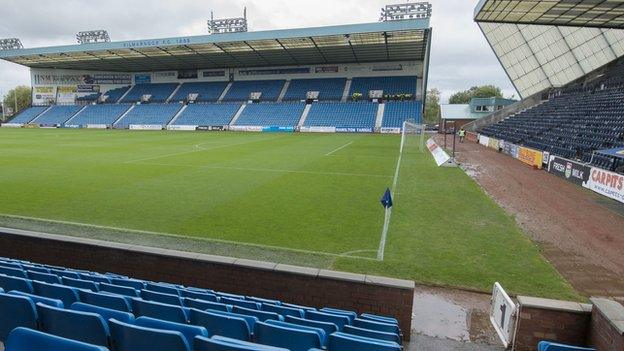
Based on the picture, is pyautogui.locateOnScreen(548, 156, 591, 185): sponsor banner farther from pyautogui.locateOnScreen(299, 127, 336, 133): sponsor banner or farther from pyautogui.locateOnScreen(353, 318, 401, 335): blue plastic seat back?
pyautogui.locateOnScreen(299, 127, 336, 133): sponsor banner

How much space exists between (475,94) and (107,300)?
137m

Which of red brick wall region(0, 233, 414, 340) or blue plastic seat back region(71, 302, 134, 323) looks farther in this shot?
red brick wall region(0, 233, 414, 340)

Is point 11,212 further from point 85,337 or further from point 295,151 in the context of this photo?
point 295,151

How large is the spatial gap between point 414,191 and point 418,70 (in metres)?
49.3

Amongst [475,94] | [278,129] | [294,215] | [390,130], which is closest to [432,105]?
[475,94]

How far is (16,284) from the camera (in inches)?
173

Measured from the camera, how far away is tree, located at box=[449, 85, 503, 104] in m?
119

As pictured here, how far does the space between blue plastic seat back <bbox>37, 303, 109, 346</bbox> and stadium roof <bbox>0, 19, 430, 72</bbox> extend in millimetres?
45258

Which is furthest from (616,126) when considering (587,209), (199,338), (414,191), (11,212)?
(11,212)

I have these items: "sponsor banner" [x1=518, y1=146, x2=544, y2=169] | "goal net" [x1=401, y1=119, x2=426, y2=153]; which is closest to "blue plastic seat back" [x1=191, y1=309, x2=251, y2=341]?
"sponsor banner" [x1=518, y1=146, x2=544, y2=169]

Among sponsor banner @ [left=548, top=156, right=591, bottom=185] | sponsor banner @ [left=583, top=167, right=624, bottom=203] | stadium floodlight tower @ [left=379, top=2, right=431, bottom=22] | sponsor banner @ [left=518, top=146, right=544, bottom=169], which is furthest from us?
stadium floodlight tower @ [left=379, top=2, right=431, bottom=22]

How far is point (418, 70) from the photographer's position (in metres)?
61.1

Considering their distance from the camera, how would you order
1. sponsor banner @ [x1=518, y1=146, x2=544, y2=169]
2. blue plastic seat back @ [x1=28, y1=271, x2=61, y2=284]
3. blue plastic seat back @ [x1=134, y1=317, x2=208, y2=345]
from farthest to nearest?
sponsor banner @ [x1=518, y1=146, x2=544, y2=169] → blue plastic seat back @ [x1=28, y1=271, x2=61, y2=284] → blue plastic seat back @ [x1=134, y1=317, x2=208, y2=345]

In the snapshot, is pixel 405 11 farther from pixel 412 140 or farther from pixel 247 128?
pixel 247 128
